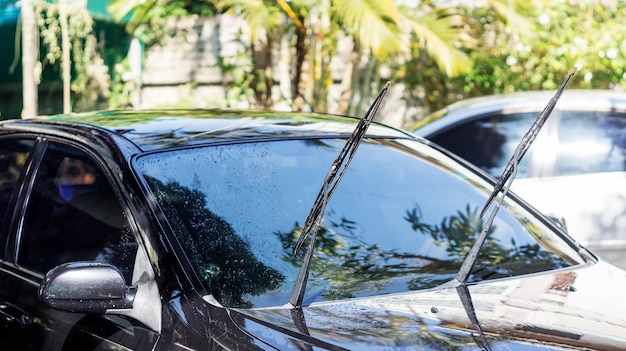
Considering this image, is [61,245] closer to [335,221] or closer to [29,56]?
[335,221]

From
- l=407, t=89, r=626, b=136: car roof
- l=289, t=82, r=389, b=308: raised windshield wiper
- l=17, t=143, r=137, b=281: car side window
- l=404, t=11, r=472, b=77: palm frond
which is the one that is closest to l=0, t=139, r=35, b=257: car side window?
l=17, t=143, r=137, b=281: car side window

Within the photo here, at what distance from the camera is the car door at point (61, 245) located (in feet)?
9.21

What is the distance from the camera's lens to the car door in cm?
281

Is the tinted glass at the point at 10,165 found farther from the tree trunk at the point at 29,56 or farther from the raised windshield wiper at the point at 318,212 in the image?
the tree trunk at the point at 29,56

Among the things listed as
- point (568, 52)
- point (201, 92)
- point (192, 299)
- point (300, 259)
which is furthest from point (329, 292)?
point (201, 92)

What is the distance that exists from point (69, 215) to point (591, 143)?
3.79 metres

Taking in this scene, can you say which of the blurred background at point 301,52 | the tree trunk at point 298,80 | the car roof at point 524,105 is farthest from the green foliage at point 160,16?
the car roof at point 524,105

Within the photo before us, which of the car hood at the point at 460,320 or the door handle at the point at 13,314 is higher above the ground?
the car hood at the point at 460,320

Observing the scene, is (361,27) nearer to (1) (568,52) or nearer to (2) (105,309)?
(1) (568,52)

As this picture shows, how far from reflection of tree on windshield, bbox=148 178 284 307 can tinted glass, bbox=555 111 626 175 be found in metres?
Result: 3.66

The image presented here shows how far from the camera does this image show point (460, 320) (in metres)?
2.52

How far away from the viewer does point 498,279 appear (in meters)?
3.06

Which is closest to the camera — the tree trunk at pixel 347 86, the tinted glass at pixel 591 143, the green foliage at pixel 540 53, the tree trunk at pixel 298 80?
the tinted glass at pixel 591 143

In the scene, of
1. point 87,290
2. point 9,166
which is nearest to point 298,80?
point 9,166
